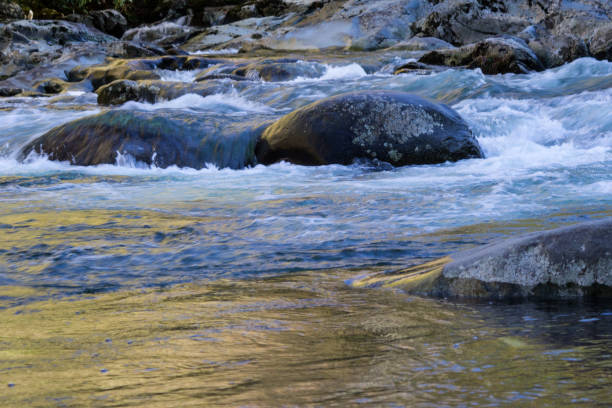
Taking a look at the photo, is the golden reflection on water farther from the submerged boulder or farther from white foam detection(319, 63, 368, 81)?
white foam detection(319, 63, 368, 81)

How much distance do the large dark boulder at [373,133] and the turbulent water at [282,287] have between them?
12.4 inches

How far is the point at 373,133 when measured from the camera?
25.7 feet

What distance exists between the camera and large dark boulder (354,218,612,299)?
249cm

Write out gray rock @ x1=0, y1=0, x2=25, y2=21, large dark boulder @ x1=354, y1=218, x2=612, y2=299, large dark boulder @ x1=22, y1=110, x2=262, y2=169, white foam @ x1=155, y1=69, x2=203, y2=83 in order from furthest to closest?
gray rock @ x1=0, y1=0, x2=25, y2=21, white foam @ x1=155, y1=69, x2=203, y2=83, large dark boulder @ x1=22, y1=110, x2=262, y2=169, large dark boulder @ x1=354, y1=218, x2=612, y2=299

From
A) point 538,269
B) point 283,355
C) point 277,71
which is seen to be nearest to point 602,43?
point 277,71

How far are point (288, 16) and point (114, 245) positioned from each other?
84.5 ft

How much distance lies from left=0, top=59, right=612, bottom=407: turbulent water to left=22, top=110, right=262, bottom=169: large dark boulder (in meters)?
0.23

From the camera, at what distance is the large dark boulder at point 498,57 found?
1447 centimetres

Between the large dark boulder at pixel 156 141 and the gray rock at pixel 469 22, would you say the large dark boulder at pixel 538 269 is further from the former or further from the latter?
the gray rock at pixel 469 22

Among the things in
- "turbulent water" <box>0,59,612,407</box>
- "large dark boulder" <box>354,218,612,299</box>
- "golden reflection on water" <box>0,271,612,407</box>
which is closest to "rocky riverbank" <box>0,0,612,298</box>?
"large dark boulder" <box>354,218,612,299</box>

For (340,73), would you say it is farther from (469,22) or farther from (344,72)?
(469,22)

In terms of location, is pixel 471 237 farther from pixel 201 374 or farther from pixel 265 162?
pixel 265 162

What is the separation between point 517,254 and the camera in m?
2.61

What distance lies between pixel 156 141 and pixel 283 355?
6.92 m
